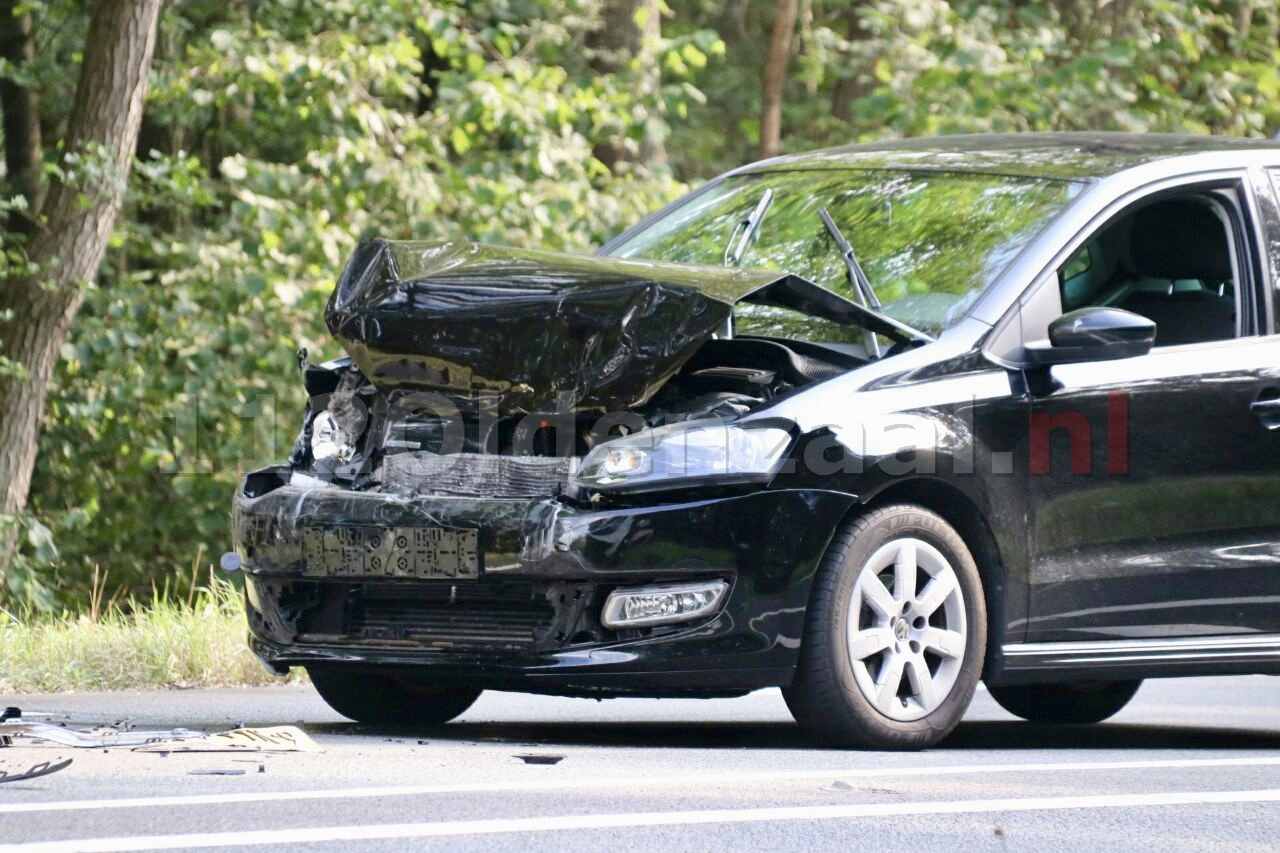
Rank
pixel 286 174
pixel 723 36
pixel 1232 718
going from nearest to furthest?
pixel 1232 718, pixel 286 174, pixel 723 36

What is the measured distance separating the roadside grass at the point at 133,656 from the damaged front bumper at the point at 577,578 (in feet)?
8.09

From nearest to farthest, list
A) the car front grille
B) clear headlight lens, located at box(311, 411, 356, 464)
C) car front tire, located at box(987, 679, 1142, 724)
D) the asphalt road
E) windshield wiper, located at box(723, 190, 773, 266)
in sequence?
1. the asphalt road
2. the car front grille
3. clear headlight lens, located at box(311, 411, 356, 464)
4. windshield wiper, located at box(723, 190, 773, 266)
5. car front tire, located at box(987, 679, 1142, 724)

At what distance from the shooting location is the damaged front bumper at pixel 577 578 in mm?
5820

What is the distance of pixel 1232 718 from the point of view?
27.6ft

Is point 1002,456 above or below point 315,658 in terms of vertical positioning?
above

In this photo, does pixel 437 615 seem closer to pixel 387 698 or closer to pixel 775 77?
pixel 387 698

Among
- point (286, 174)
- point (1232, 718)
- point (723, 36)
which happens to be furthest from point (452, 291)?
point (723, 36)

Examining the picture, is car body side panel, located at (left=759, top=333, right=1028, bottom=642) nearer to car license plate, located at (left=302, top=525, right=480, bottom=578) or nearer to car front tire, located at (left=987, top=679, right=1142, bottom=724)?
car license plate, located at (left=302, top=525, right=480, bottom=578)

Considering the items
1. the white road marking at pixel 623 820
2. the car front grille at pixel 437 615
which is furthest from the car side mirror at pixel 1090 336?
the car front grille at pixel 437 615

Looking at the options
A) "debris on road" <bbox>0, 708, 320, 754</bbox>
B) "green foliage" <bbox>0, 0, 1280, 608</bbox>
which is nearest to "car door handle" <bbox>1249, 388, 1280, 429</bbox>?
"debris on road" <bbox>0, 708, 320, 754</bbox>

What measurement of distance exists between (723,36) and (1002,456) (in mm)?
21695

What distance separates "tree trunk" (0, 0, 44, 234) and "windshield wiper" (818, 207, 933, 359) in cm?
1173

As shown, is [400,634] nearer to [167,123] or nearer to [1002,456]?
[1002,456]

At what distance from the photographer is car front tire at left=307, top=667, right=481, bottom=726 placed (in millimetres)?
6812
